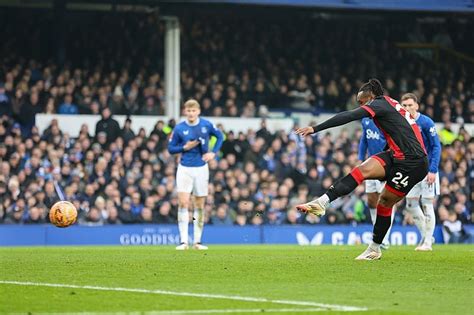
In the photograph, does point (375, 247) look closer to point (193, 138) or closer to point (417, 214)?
point (417, 214)

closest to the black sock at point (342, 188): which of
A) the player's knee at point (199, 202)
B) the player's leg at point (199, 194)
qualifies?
the player's leg at point (199, 194)

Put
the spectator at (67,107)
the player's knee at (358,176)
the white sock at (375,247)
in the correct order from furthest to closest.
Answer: the spectator at (67,107)
the white sock at (375,247)
the player's knee at (358,176)

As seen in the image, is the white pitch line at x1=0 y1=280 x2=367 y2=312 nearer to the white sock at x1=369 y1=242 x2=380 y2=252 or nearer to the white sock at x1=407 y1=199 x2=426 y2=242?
the white sock at x1=369 y1=242 x2=380 y2=252

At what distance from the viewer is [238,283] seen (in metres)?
11.9

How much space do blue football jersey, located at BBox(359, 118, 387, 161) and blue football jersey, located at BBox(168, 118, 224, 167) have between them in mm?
2596

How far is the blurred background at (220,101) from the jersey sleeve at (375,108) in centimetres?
1258

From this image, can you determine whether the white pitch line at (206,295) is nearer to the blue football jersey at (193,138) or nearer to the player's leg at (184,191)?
the player's leg at (184,191)

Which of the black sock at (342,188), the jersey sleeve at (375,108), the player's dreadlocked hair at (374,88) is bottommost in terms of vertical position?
the black sock at (342,188)

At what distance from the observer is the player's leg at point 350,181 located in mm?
13978

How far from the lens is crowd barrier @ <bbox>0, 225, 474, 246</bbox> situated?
84.2 ft

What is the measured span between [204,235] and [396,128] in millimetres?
12666

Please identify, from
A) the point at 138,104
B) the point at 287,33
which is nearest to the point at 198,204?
the point at 138,104

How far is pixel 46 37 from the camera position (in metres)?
32.2

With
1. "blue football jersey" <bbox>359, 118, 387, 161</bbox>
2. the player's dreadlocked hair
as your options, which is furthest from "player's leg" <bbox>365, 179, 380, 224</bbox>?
the player's dreadlocked hair
